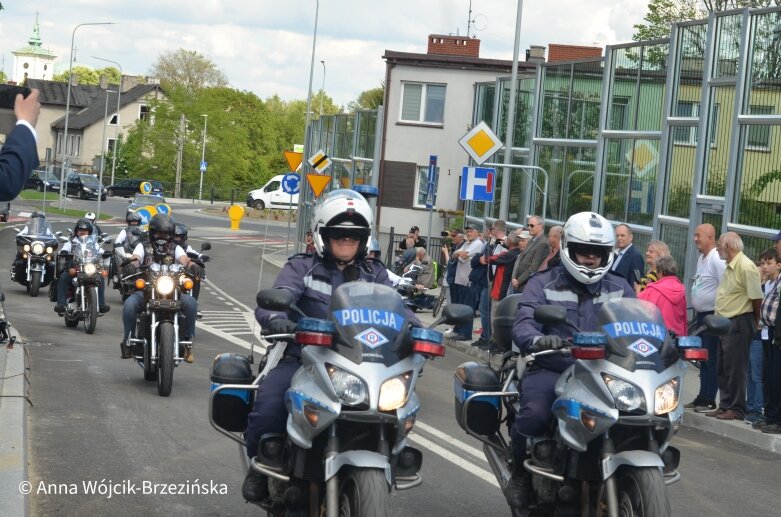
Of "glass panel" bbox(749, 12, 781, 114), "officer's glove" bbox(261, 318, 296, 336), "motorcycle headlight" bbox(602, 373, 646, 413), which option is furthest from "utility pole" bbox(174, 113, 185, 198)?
"motorcycle headlight" bbox(602, 373, 646, 413)

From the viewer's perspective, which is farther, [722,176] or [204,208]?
[204,208]

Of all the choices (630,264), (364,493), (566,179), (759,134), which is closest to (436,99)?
(566,179)

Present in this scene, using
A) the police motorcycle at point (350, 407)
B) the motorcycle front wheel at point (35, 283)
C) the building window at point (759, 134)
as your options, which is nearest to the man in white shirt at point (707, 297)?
the building window at point (759, 134)

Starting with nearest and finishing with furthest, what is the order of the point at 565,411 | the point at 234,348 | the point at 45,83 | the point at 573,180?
the point at 565,411
the point at 234,348
the point at 573,180
the point at 45,83

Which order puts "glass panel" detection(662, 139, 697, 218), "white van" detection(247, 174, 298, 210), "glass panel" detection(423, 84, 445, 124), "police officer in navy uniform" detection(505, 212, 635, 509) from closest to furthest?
"police officer in navy uniform" detection(505, 212, 635, 509), "glass panel" detection(662, 139, 697, 218), "glass panel" detection(423, 84, 445, 124), "white van" detection(247, 174, 298, 210)

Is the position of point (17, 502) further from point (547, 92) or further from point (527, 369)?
point (547, 92)

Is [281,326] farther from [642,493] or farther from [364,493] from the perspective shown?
[642,493]

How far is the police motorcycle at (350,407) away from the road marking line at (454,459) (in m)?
2.70

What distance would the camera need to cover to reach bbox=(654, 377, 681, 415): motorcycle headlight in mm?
5832

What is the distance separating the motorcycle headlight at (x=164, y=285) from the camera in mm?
12203

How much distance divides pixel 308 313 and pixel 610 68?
60.6 feet

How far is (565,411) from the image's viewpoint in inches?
239

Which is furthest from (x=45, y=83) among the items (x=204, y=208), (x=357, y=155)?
(x=357, y=155)

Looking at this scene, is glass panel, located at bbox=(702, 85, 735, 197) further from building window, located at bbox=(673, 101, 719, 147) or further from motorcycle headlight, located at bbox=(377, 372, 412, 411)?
motorcycle headlight, located at bbox=(377, 372, 412, 411)
